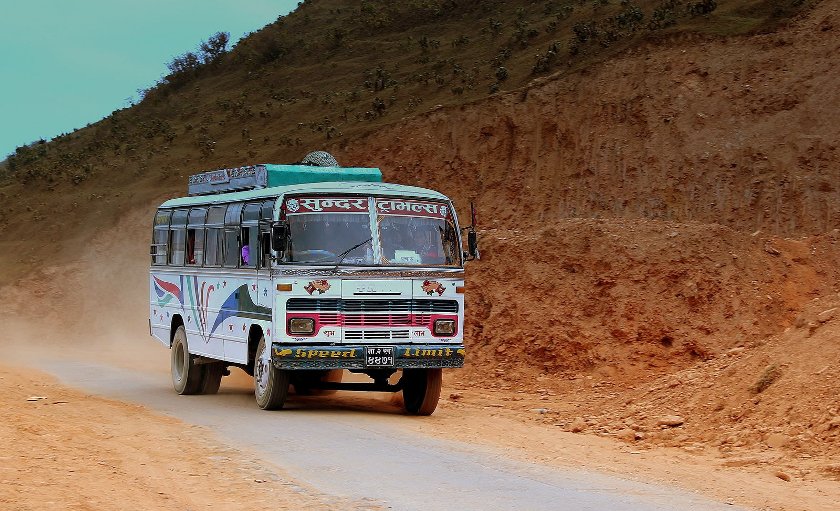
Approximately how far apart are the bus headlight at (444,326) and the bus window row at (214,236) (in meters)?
2.59

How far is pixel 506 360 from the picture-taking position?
2422cm

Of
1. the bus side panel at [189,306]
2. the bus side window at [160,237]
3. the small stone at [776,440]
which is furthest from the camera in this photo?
the bus side window at [160,237]

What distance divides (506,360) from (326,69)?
32882 mm

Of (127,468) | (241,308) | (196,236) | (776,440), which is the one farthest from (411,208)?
(127,468)

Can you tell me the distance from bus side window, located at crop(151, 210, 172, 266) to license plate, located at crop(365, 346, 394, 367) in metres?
6.96

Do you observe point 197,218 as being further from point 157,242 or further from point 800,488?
point 800,488

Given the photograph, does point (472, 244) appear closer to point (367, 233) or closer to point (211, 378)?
point (367, 233)

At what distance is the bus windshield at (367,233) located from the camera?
1636 cm

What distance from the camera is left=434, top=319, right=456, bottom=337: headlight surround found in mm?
16594

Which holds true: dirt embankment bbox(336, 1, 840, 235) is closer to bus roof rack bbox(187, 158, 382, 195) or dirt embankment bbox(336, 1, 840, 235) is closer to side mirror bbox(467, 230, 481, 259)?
bus roof rack bbox(187, 158, 382, 195)

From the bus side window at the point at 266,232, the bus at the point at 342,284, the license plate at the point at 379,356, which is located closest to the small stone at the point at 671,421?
the bus at the point at 342,284

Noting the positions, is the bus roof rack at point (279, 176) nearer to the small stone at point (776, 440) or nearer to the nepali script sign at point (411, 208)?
the nepali script sign at point (411, 208)

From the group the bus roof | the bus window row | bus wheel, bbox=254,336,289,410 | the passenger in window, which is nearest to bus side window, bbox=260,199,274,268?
the bus window row

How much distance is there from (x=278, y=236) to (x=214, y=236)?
352cm
